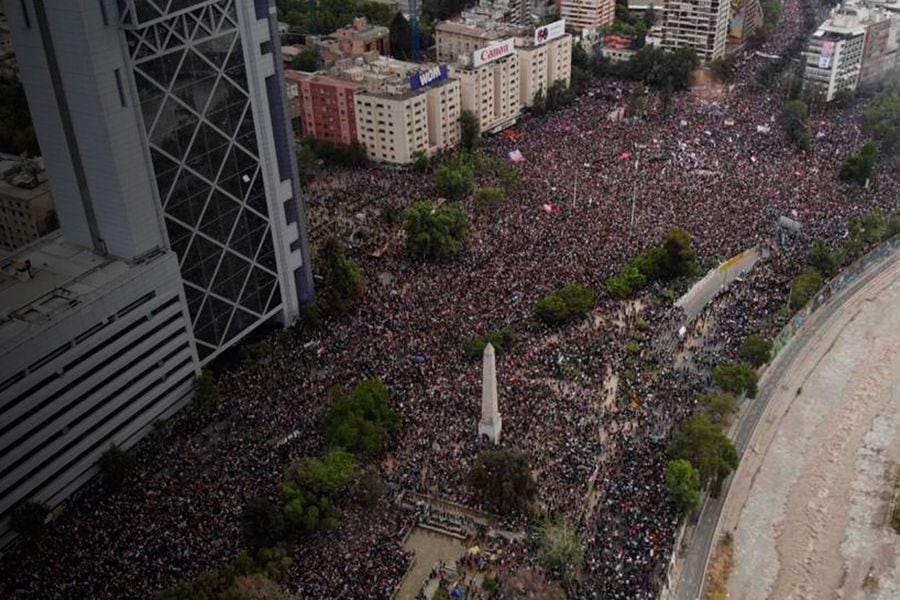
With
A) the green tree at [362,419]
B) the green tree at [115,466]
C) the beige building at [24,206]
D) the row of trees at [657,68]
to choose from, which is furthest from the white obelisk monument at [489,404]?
the row of trees at [657,68]

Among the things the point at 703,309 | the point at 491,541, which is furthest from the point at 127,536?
the point at 703,309

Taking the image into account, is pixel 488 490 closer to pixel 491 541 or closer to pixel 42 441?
pixel 491 541

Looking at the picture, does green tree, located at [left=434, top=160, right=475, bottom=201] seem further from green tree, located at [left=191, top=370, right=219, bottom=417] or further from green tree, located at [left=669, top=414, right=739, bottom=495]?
green tree, located at [left=669, top=414, right=739, bottom=495]

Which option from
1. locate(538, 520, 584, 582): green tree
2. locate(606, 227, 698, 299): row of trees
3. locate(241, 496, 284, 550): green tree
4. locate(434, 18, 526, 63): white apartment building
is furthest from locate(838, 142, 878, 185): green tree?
locate(241, 496, 284, 550): green tree

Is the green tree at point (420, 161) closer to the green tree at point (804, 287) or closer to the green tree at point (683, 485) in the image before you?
the green tree at point (804, 287)

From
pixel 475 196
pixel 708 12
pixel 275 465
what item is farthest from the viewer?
pixel 708 12

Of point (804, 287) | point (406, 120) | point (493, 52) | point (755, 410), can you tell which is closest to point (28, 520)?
point (755, 410)
